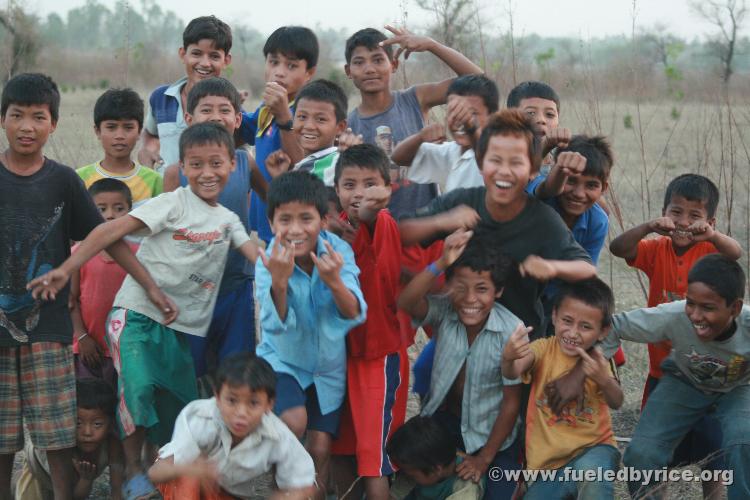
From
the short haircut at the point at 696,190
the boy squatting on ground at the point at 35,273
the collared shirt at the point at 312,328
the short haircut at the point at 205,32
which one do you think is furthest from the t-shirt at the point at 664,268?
the short haircut at the point at 205,32

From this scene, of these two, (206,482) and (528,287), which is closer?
(206,482)

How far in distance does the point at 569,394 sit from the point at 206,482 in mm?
1357

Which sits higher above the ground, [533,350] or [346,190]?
[346,190]

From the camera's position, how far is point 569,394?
3221 millimetres

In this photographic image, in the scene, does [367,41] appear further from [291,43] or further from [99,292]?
[99,292]

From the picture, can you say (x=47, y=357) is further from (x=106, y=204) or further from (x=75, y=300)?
(x=106, y=204)

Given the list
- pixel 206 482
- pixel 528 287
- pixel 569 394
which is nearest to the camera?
pixel 206 482

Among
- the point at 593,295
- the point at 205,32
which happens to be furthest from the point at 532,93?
the point at 205,32

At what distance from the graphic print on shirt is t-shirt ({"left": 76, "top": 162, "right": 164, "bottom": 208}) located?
2.27ft

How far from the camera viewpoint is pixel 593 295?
323cm

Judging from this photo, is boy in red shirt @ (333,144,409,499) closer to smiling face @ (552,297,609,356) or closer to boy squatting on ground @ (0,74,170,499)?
smiling face @ (552,297,609,356)

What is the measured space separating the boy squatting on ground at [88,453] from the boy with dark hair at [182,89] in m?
1.31

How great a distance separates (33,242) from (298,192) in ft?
3.46

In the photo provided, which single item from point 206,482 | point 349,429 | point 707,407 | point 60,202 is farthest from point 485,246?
point 60,202
